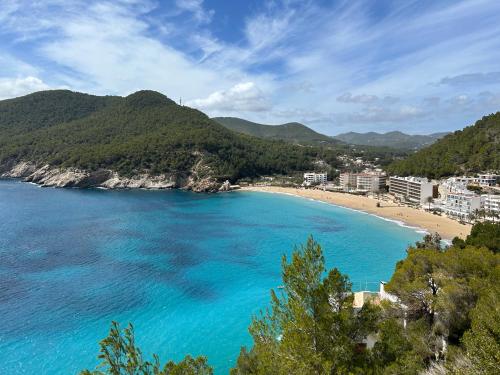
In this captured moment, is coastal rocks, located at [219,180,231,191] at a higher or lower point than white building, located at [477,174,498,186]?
lower

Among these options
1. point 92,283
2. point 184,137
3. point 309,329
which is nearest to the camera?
point 309,329

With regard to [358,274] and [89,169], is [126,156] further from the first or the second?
[358,274]

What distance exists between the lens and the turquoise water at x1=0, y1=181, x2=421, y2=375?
2069 centimetres

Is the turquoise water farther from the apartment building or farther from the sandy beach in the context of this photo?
the apartment building

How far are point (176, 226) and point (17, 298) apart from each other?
89.5 feet

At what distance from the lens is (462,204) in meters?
57.8

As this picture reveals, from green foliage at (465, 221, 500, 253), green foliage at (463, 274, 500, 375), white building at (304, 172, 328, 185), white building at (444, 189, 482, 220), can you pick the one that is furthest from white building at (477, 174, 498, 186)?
green foliage at (463, 274, 500, 375)

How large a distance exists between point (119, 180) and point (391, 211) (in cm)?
6902

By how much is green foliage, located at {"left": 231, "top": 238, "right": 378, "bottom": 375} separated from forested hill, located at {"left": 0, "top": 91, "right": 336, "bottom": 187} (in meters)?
89.7

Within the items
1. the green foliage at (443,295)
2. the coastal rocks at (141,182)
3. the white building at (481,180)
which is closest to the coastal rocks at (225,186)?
the coastal rocks at (141,182)

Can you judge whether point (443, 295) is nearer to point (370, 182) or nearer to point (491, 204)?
point (491, 204)

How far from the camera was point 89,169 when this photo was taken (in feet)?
319

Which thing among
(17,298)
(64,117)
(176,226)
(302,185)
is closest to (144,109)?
(64,117)

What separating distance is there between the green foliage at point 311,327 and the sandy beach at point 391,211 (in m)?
39.7
